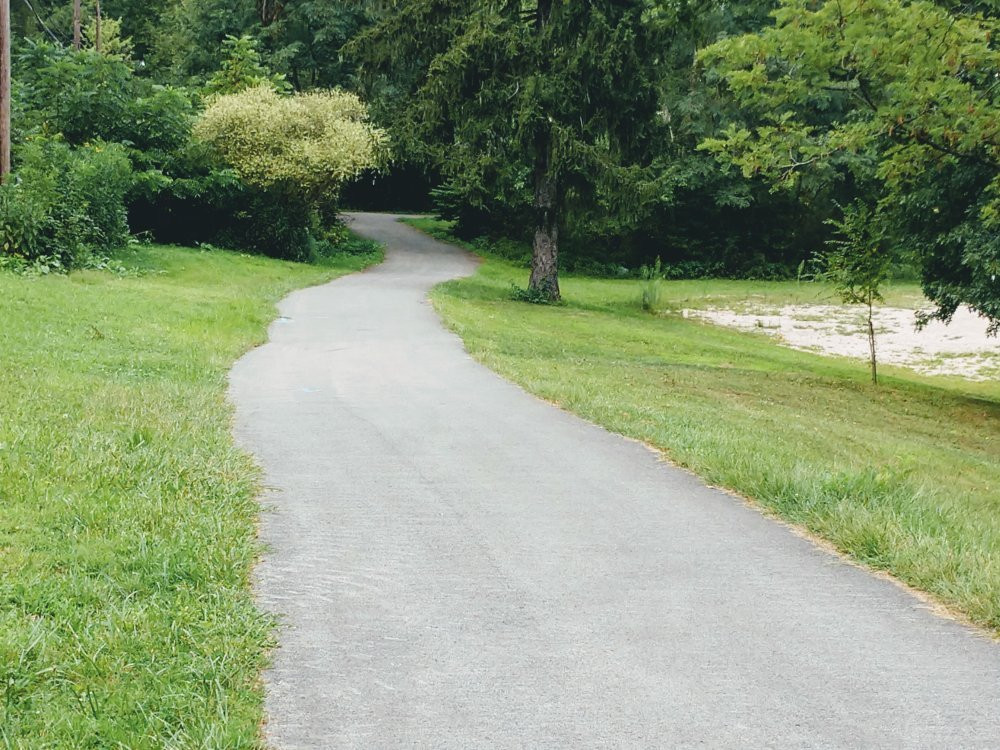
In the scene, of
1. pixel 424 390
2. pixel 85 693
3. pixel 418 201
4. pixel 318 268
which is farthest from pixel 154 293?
pixel 418 201

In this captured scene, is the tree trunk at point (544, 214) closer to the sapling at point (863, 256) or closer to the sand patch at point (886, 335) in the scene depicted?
the sand patch at point (886, 335)

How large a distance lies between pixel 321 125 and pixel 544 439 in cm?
2466

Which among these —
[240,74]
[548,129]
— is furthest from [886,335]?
[240,74]

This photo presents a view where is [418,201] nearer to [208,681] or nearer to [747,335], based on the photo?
[747,335]

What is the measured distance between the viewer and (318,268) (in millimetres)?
31250

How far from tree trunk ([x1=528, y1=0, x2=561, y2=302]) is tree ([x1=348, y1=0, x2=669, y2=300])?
0.03m

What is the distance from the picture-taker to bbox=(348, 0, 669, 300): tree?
83.7 ft

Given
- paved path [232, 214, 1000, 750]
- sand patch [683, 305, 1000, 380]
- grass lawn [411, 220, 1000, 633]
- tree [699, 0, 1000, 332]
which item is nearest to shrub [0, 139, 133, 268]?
grass lawn [411, 220, 1000, 633]

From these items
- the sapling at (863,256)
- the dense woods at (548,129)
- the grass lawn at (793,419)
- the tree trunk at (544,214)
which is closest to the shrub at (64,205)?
the dense woods at (548,129)

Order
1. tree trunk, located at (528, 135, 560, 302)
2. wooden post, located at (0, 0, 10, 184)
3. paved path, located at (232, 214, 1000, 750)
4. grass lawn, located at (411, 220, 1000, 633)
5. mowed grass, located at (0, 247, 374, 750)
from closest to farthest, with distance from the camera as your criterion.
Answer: mowed grass, located at (0, 247, 374, 750), paved path, located at (232, 214, 1000, 750), grass lawn, located at (411, 220, 1000, 633), wooden post, located at (0, 0, 10, 184), tree trunk, located at (528, 135, 560, 302)

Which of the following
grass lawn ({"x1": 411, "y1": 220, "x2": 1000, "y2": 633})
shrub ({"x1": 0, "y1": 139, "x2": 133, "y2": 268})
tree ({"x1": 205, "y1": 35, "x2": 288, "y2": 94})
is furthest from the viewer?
tree ({"x1": 205, "y1": 35, "x2": 288, "y2": 94})

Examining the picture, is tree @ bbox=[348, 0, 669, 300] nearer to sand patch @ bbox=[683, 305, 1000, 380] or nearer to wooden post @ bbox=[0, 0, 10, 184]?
sand patch @ bbox=[683, 305, 1000, 380]

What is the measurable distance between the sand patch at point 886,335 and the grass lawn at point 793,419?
4.86ft

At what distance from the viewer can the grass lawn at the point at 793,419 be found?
5.95 meters
